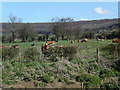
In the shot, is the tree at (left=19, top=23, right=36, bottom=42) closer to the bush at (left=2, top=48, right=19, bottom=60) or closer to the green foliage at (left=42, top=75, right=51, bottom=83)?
the bush at (left=2, top=48, right=19, bottom=60)

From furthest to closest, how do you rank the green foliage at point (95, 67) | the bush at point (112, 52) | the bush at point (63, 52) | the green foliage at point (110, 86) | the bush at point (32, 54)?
1. the bush at point (32, 54)
2. the bush at point (63, 52)
3. the bush at point (112, 52)
4. the green foliage at point (95, 67)
5. the green foliage at point (110, 86)

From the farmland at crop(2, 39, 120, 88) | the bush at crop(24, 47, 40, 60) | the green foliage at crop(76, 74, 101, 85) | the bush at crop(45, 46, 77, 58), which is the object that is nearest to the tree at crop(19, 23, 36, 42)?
the bush at crop(24, 47, 40, 60)

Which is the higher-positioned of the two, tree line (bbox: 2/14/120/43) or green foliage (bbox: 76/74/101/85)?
tree line (bbox: 2/14/120/43)

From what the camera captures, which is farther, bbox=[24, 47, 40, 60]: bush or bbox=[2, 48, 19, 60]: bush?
bbox=[2, 48, 19, 60]: bush

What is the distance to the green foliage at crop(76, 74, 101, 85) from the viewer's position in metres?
9.41

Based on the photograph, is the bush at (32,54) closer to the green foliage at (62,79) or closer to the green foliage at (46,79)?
the green foliage at (46,79)

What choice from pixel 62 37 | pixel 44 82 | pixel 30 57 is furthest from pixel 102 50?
pixel 62 37

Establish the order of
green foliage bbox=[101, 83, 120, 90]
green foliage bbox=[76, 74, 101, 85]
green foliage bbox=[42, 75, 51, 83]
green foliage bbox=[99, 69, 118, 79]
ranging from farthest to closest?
green foliage bbox=[99, 69, 118, 79]
green foliage bbox=[42, 75, 51, 83]
green foliage bbox=[76, 74, 101, 85]
green foliage bbox=[101, 83, 120, 90]

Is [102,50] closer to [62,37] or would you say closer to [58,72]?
[58,72]

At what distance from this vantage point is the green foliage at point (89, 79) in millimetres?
9415

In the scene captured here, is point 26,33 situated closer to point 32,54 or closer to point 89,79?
point 32,54

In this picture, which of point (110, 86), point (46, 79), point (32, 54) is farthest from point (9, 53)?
point (110, 86)

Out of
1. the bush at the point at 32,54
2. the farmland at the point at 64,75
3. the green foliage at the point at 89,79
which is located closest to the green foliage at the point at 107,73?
the farmland at the point at 64,75

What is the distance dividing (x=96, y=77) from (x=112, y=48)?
3.69m
